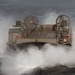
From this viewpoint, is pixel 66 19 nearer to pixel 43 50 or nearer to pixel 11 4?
pixel 43 50

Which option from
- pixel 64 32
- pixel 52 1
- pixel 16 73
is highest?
pixel 52 1

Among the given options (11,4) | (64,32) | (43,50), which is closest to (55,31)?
(64,32)

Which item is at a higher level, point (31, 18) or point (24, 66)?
point (31, 18)

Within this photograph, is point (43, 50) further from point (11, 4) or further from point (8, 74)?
point (11, 4)

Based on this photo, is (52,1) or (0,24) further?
(52,1)

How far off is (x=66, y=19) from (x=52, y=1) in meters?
57.2

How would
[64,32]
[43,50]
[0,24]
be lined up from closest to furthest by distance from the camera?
[43,50]
[64,32]
[0,24]

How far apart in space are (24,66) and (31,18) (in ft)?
22.3

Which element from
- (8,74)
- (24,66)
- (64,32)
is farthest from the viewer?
(64,32)

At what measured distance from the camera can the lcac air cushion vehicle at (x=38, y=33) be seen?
26.1 m

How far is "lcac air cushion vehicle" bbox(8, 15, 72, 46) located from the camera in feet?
85.8

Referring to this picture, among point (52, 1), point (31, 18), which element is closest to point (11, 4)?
point (52, 1)

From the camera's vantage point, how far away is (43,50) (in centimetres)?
2464

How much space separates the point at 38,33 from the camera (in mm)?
27953
